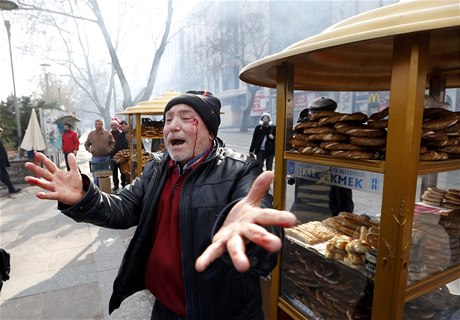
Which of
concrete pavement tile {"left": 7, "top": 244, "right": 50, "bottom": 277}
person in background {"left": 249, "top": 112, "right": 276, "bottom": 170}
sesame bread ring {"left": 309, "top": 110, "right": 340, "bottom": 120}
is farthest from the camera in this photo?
person in background {"left": 249, "top": 112, "right": 276, "bottom": 170}

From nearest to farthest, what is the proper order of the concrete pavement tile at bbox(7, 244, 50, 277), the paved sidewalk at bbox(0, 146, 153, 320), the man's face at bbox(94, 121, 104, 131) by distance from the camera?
the paved sidewalk at bbox(0, 146, 153, 320) < the concrete pavement tile at bbox(7, 244, 50, 277) < the man's face at bbox(94, 121, 104, 131)

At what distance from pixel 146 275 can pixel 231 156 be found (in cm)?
92

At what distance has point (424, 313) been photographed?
1.94 m

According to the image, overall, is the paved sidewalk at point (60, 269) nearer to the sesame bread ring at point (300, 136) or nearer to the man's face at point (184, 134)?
the man's face at point (184, 134)

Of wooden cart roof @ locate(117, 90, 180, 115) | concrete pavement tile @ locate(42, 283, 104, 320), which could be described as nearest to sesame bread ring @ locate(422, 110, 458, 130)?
concrete pavement tile @ locate(42, 283, 104, 320)

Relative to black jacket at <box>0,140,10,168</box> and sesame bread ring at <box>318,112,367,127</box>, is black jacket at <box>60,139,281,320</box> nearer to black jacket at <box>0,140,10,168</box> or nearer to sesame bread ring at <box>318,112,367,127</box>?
sesame bread ring at <box>318,112,367,127</box>

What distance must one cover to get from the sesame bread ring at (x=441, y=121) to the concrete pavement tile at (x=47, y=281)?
157 inches

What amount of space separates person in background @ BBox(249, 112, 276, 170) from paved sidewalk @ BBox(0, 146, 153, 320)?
5168mm

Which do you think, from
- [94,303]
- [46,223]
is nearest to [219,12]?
[46,223]

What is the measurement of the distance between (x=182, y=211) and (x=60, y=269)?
3.52m

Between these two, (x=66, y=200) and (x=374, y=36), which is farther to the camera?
(x=66, y=200)

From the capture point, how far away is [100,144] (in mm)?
7820

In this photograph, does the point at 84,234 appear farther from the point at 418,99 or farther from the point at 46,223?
the point at 418,99

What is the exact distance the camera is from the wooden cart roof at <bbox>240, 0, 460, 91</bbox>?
120 cm
